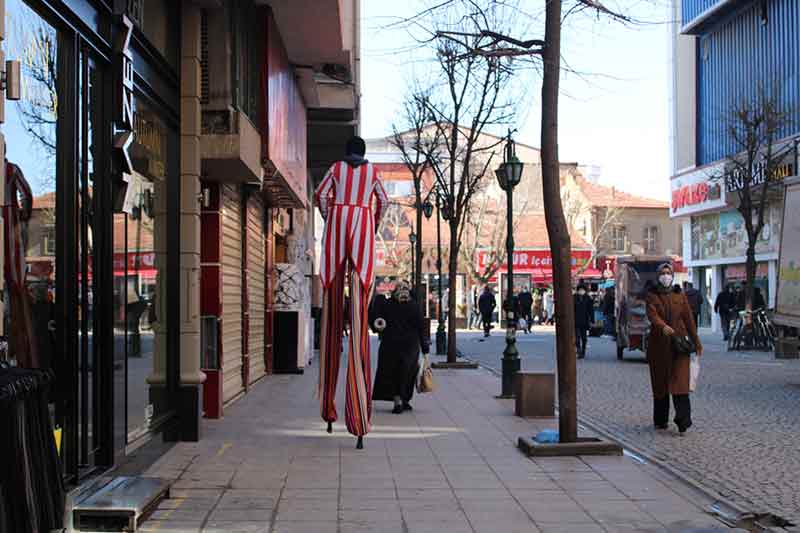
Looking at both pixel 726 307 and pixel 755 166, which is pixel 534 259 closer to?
pixel 726 307

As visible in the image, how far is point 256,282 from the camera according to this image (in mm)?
18156

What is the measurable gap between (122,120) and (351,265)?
121 inches

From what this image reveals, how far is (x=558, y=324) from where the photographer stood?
10.1m

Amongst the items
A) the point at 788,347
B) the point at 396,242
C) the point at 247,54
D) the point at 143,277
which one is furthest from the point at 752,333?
the point at 396,242

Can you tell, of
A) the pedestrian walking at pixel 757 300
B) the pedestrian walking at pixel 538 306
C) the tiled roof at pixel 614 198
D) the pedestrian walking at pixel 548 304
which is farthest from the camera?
the tiled roof at pixel 614 198

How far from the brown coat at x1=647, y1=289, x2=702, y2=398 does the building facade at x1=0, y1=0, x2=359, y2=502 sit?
15.9ft

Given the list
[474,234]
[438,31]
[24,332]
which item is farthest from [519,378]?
[474,234]

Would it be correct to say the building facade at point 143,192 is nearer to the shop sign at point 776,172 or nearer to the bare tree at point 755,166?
the bare tree at point 755,166

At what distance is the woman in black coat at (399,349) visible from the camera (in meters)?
13.6

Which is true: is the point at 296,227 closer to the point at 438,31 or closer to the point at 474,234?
the point at 438,31

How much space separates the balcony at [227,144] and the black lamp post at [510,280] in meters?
5.15

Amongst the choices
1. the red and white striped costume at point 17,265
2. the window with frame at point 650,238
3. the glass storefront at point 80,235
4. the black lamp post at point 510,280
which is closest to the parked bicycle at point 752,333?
the black lamp post at point 510,280

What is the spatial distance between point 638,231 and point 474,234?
17074mm

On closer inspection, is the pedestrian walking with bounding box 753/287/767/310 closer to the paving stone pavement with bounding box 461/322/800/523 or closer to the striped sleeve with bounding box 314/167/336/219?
the paving stone pavement with bounding box 461/322/800/523
